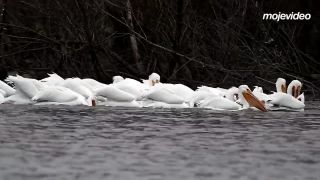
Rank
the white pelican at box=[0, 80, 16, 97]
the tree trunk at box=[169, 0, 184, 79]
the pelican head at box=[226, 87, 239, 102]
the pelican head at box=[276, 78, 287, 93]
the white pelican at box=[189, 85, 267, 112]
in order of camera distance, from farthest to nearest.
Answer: the tree trunk at box=[169, 0, 184, 79], the pelican head at box=[276, 78, 287, 93], the white pelican at box=[0, 80, 16, 97], the pelican head at box=[226, 87, 239, 102], the white pelican at box=[189, 85, 267, 112]

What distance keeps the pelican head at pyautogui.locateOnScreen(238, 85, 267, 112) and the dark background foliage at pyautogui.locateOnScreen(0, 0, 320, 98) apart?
8.35 ft

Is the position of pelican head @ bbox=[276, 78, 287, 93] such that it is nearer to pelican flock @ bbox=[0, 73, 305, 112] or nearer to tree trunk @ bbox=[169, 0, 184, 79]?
pelican flock @ bbox=[0, 73, 305, 112]

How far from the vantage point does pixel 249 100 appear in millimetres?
9805

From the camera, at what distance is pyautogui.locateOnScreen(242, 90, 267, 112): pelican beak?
962 cm

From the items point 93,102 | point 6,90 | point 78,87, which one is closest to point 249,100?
point 93,102

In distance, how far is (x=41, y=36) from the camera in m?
14.8

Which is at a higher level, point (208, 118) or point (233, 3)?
point (233, 3)

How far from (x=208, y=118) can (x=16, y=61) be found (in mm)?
8963

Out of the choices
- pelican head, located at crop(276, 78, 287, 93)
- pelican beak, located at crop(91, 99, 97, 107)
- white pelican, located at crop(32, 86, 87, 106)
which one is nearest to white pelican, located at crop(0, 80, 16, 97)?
white pelican, located at crop(32, 86, 87, 106)

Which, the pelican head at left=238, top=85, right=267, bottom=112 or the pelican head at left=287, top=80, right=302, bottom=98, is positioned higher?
the pelican head at left=287, top=80, right=302, bottom=98

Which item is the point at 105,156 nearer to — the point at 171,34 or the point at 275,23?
the point at 171,34

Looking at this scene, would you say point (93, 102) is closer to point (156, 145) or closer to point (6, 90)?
point (6, 90)

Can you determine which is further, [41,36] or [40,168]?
[41,36]

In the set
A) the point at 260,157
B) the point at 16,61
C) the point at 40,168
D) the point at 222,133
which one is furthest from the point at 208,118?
the point at 16,61
